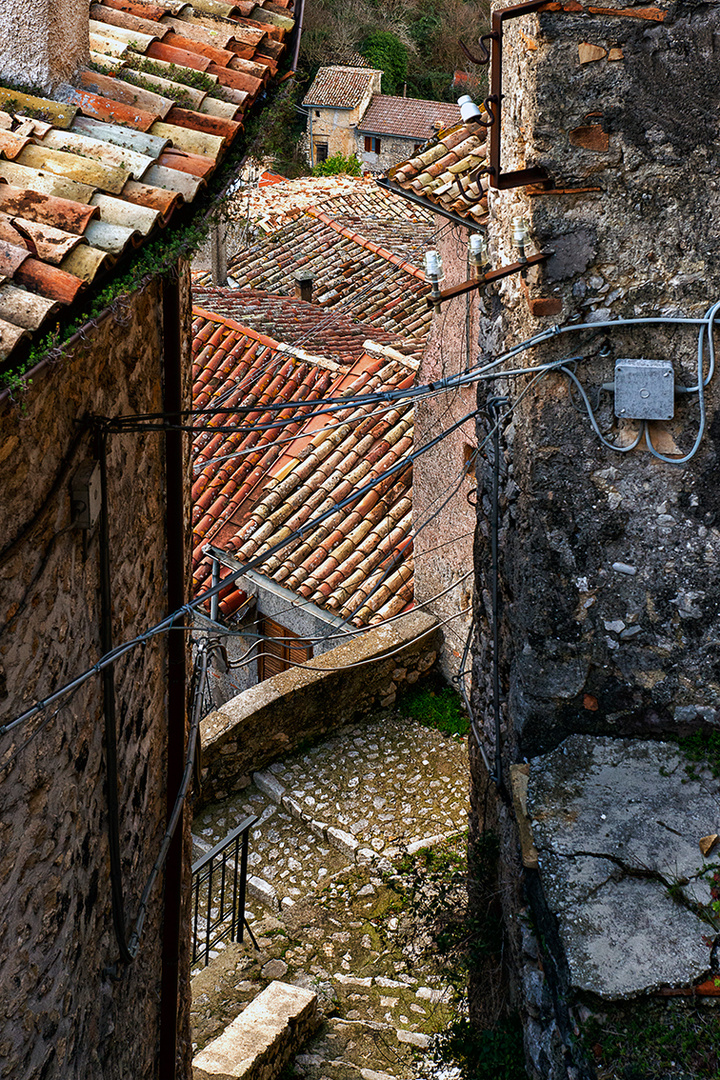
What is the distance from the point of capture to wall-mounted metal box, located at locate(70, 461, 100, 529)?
10.5ft

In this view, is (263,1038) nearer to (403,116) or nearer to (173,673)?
(173,673)

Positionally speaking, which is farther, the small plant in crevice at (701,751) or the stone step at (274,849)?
the stone step at (274,849)

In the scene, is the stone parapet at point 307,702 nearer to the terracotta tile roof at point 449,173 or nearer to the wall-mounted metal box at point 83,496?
the terracotta tile roof at point 449,173

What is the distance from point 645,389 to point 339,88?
31699 millimetres

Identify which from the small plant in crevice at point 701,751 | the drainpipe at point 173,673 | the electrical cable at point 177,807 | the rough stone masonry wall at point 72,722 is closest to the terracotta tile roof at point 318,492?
the electrical cable at point 177,807

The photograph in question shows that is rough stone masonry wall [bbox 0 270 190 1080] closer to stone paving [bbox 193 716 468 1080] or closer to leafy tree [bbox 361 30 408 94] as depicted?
stone paving [bbox 193 716 468 1080]

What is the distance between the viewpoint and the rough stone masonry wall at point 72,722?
2.80 metres

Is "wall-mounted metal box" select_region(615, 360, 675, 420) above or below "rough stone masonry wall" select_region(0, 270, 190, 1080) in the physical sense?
above

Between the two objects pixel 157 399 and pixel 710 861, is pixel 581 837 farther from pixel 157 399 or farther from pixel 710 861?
pixel 157 399

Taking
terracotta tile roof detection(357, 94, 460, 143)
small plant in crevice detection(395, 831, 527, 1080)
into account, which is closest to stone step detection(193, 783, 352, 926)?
small plant in crevice detection(395, 831, 527, 1080)

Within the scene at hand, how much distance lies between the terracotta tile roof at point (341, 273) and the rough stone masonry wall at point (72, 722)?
9.62m

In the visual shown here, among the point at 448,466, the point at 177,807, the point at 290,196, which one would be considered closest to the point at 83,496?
the point at 177,807

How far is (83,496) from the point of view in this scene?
320cm

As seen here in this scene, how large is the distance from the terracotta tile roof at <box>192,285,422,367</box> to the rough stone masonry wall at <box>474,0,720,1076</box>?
726 cm
